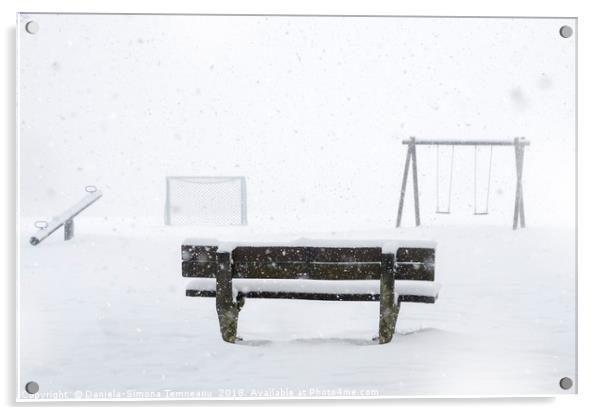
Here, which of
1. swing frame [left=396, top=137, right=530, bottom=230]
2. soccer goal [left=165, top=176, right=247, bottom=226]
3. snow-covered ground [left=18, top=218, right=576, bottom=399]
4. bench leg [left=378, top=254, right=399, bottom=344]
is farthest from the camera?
soccer goal [left=165, top=176, right=247, bottom=226]

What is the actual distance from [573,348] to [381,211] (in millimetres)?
1235

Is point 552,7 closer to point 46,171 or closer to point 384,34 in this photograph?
point 384,34

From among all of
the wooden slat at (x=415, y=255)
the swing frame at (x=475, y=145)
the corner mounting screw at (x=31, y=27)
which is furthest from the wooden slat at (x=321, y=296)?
the corner mounting screw at (x=31, y=27)

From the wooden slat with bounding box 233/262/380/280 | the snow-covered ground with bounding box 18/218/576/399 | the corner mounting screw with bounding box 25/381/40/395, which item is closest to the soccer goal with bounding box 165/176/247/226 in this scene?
the snow-covered ground with bounding box 18/218/576/399

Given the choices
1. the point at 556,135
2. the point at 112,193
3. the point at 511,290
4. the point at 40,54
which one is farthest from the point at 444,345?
the point at 40,54

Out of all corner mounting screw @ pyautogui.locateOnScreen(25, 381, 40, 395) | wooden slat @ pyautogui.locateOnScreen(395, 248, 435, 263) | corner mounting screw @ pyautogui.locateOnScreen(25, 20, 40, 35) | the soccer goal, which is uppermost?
corner mounting screw @ pyautogui.locateOnScreen(25, 20, 40, 35)

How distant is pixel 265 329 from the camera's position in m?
4.71

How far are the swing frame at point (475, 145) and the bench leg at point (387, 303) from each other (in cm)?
73

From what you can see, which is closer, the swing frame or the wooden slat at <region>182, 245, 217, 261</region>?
the wooden slat at <region>182, 245, 217, 261</region>

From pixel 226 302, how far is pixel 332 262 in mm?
576

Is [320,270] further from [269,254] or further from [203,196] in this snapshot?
[203,196]

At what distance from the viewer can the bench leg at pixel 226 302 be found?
4.45 metres

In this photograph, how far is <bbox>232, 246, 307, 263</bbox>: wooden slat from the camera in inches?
173

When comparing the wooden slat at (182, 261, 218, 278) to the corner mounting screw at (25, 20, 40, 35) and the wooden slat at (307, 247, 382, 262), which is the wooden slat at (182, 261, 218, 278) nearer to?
the wooden slat at (307, 247, 382, 262)
